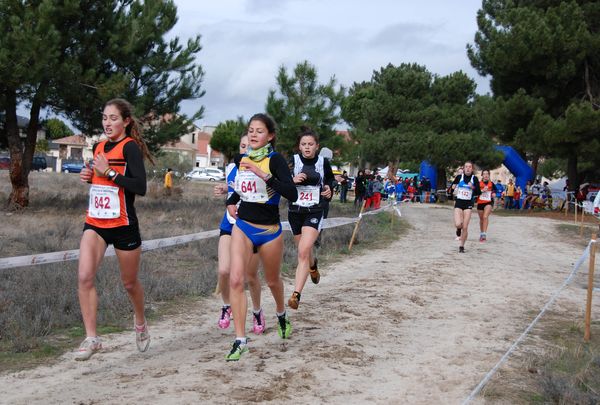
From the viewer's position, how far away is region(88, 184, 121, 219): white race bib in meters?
4.90

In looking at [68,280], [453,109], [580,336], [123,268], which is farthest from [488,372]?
[453,109]

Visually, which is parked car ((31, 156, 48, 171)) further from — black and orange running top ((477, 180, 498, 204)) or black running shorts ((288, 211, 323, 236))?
black running shorts ((288, 211, 323, 236))

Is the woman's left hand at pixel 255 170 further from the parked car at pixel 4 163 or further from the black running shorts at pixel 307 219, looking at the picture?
the parked car at pixel 4 163

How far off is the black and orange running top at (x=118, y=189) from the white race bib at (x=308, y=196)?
270 centimetres

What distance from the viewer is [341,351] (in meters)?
5.70

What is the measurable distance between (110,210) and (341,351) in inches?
94.5

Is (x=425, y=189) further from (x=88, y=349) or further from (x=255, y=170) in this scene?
(x=88, y=349)

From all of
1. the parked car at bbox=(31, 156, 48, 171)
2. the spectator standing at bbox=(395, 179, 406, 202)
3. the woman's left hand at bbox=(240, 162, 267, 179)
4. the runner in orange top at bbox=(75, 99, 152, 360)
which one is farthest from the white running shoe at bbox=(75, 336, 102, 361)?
the parked car at bbox=(31, 156, 48, 171)

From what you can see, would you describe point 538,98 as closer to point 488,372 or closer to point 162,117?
point 162,117

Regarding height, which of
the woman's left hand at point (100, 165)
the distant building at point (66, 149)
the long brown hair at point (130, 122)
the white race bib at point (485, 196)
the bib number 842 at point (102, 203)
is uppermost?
the distant building at point (66, 149)

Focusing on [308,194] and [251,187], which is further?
[308,194]

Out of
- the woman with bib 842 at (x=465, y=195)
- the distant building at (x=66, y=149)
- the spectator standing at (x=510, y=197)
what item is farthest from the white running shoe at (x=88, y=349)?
the distant building at (x=66, y=149)

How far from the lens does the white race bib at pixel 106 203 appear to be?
4898mm

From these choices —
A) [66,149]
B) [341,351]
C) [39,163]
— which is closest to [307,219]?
[341,351]
